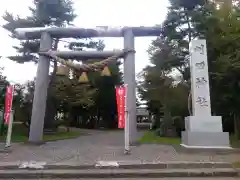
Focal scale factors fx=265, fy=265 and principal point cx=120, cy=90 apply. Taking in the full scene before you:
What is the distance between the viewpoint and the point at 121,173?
21.4 feet

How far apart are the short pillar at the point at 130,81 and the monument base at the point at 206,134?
251 centimetres

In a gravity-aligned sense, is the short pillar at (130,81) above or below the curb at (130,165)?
above

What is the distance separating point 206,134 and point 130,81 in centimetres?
407

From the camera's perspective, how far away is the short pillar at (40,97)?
39.9 feet

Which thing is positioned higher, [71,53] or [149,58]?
[149,58]

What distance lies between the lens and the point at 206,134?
9.94m

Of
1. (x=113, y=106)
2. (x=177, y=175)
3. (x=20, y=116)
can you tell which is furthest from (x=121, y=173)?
(x=113, y=106)

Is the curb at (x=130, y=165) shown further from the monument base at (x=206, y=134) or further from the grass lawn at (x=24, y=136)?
the grass lawn at (x=24, y=136)

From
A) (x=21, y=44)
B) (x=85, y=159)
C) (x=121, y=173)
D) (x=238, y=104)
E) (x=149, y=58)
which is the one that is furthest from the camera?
(x=149, y=58)

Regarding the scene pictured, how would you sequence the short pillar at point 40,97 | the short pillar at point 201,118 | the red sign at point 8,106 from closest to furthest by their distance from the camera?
the short pillar at point 201,118 < the red sign at point 8,106 < the short pillar at point 40,97

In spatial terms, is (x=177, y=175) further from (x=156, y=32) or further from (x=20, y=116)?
(x=20, y=116)

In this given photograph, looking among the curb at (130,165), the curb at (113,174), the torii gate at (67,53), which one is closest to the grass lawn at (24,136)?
the torii gate at (67,53)

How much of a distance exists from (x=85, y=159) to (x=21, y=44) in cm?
1532

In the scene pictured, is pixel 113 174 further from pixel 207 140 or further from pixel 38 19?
pixel 38 19
